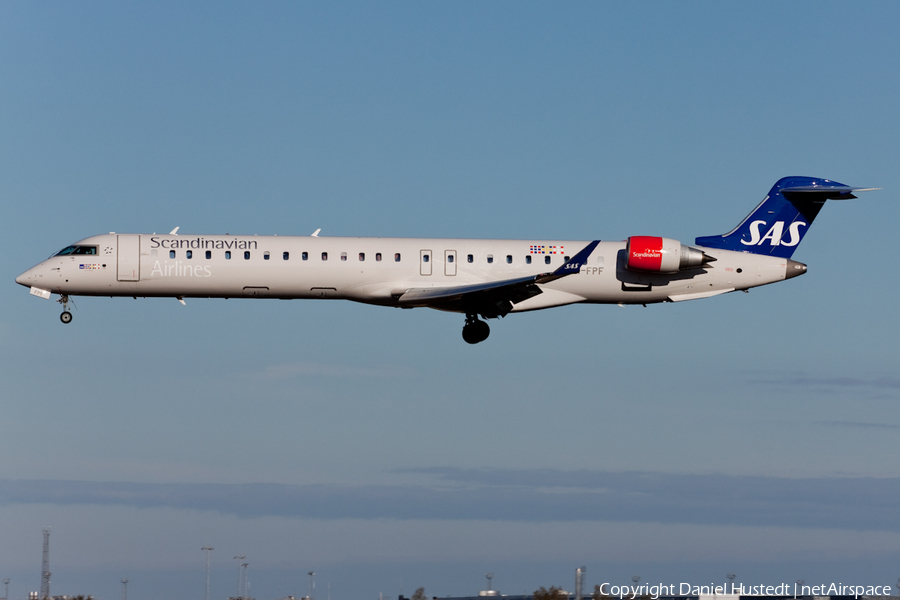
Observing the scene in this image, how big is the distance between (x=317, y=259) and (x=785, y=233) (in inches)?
622

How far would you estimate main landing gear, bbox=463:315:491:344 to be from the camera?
3550cm

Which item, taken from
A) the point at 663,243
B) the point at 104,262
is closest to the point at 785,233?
the point at 663,243

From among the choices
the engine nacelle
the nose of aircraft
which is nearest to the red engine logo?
the engine nacelle

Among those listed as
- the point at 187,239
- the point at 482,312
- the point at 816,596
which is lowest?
the point at 816,596

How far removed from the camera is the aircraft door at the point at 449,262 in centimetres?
3462

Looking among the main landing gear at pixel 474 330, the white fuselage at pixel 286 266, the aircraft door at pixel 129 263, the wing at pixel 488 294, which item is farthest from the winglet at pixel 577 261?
the aircraft door at pixel 129 263

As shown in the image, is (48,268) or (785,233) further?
(785,233)

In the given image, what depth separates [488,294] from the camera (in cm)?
3341

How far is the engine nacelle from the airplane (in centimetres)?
3

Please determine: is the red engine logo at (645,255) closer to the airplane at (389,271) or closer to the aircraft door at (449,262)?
the airplane at (389,271)

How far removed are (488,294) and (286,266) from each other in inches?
237

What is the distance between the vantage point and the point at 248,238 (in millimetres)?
34250

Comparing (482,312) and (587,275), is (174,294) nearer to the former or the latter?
(482,312)

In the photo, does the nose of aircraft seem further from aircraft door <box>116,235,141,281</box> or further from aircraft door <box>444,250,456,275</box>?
aircraft door <box>444,250,456,275</box>
